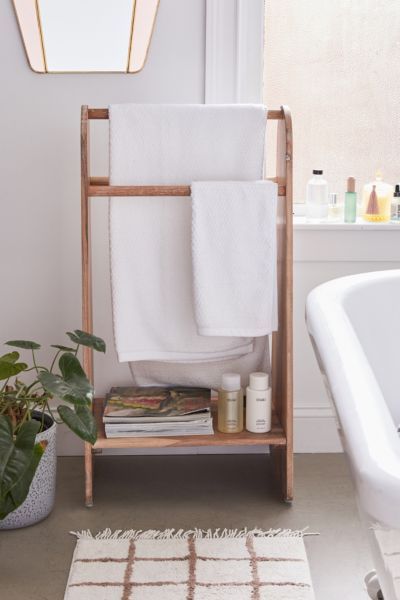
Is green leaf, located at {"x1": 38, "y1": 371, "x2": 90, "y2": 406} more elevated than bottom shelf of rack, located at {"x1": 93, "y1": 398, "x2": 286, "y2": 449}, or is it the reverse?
green leaf, located at {"x1": 38, "y1": 371, "x2": 90, "y2": 406}

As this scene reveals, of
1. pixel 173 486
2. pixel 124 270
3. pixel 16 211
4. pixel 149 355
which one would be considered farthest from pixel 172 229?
pixel 173 486

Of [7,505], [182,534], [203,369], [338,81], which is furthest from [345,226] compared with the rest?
[7,505]

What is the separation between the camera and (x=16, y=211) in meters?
2.64

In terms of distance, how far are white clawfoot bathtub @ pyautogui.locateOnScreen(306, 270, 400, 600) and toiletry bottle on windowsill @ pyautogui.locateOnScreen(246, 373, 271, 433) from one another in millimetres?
460

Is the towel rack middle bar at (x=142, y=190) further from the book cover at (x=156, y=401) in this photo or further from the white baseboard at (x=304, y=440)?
the white baseboard at (x=304, y=440)

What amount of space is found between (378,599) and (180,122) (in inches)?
49.8

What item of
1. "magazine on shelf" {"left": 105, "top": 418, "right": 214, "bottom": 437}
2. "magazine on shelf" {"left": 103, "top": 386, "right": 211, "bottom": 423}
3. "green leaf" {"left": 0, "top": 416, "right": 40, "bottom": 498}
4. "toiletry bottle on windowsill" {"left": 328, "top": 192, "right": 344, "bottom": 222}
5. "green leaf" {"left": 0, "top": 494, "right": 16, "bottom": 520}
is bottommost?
"green leaf" {"left": 0, "top": 494, "right": 16, "bottom": 520}

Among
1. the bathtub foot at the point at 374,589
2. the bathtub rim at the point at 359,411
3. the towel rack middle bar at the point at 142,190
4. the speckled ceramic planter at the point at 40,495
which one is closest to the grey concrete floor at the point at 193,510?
the speckled ceramic planter at the point at 40,495

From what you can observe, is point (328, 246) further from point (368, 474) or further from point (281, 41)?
point (368, 474)

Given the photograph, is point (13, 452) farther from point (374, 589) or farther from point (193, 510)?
point (374, 589)

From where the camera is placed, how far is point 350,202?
272cm

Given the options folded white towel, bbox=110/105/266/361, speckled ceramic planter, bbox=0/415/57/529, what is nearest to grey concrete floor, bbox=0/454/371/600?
speckled ceramic planter, bbox=0/415/57/529

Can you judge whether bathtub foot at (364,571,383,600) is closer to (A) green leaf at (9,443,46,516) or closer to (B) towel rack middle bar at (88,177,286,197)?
(A) green leaf at (9,443,46,516)

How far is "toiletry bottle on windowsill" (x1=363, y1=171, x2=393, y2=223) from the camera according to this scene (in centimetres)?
273
